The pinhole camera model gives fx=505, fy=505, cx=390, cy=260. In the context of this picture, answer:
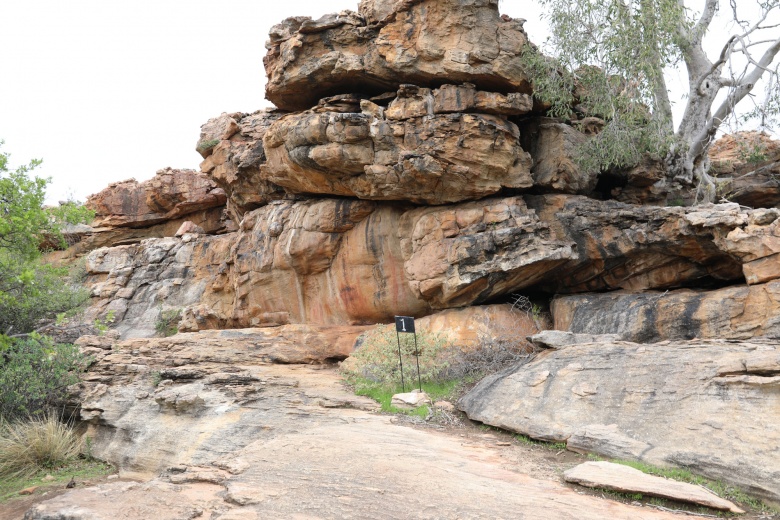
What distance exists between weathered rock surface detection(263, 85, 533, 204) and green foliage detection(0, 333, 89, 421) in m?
9.08

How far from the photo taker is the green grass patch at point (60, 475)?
29.0 feet

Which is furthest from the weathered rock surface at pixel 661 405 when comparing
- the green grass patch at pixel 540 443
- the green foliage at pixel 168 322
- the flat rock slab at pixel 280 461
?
the green foliage at pixel 168 322

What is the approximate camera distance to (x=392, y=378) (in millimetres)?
12305

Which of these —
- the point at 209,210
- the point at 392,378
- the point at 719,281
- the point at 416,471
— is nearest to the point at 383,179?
the point at 392,378

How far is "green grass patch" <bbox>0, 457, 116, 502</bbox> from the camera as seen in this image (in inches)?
348

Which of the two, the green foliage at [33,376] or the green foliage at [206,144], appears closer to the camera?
the green foliage at [33,376]

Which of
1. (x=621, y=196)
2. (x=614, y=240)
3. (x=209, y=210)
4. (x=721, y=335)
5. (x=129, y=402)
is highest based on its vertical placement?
(x=209, y=210)

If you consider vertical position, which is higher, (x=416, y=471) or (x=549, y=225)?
(x=549, y=225)

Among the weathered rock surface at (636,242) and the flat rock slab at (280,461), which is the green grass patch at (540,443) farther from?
the weathered rock surface at (636,242)

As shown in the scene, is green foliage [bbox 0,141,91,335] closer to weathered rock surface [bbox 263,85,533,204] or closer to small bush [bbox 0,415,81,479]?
small bush [bbox 0,415,81,479]

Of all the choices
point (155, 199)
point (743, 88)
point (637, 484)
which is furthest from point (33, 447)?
point (155, 199)

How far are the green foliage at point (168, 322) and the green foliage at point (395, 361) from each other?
12135mm

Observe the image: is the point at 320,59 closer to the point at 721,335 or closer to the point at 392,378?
the point at 392,378

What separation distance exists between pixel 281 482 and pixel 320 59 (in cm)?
1459
